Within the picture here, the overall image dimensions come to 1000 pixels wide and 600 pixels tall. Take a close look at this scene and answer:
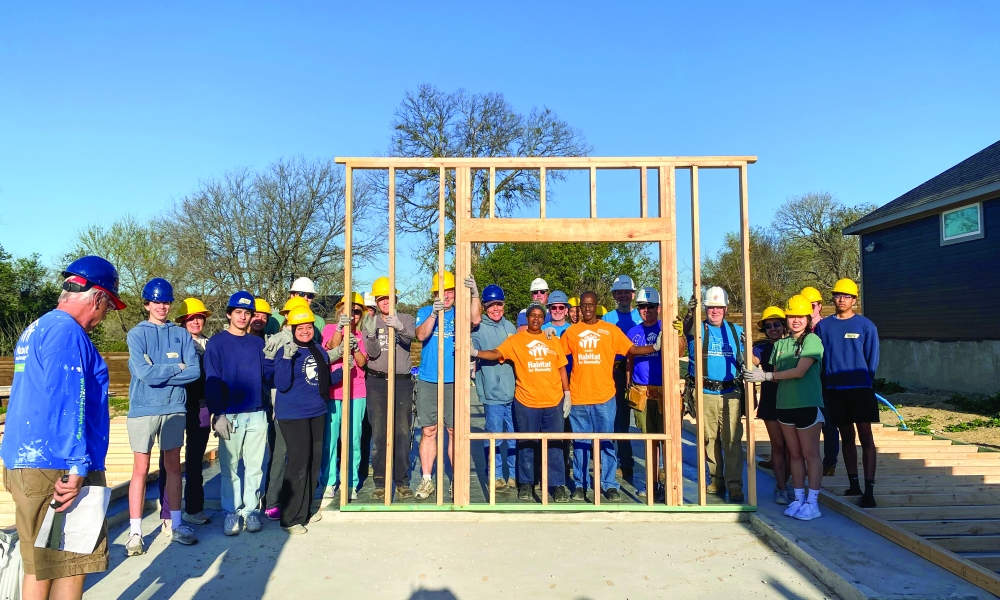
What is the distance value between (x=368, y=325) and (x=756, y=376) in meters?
3.56

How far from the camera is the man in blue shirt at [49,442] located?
2.92 metres


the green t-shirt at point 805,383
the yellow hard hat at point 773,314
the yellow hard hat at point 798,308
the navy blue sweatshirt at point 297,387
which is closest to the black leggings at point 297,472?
the navy blue sweatshirt at point 297,387

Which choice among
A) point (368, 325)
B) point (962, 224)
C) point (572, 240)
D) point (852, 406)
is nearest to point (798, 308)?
point (852, 406)

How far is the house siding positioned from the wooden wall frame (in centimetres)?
1211

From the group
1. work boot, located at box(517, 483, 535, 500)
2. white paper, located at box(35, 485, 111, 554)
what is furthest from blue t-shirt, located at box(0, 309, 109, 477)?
work boot, located at box(517, 483, 535, 500)

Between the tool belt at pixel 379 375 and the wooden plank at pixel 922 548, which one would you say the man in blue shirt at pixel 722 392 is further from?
the tool belt at pixel 379 375

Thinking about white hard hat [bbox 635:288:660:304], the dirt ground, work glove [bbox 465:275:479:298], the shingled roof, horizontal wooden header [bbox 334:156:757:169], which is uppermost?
the shingled roof

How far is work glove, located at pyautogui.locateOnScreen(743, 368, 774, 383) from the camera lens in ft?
18.2

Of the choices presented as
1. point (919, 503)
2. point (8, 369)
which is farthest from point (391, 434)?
point (8, 369)

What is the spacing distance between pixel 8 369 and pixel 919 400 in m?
23.6

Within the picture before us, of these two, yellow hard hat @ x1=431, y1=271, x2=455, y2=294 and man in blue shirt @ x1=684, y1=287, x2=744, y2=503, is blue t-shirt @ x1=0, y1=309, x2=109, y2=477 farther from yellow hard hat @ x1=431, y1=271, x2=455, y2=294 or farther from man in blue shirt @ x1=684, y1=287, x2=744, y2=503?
man in blue shirt @ x1=684, y1=287, x2=744, y2=503

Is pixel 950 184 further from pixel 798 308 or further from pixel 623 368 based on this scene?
pixel 623 368

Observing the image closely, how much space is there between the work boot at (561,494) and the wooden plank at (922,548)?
2303 millimetres

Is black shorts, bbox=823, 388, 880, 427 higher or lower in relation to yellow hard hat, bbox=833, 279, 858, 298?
lower
